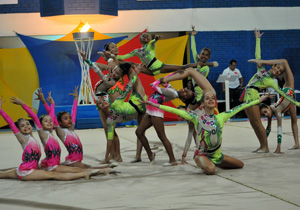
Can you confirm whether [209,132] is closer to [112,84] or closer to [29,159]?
[112,84]

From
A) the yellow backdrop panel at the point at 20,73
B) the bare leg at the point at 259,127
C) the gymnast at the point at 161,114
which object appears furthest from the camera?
the yellow backdrop panel at the point at 20,73

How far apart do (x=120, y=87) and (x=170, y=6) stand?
8.16 m

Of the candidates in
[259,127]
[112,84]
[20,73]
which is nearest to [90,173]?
[112,84]

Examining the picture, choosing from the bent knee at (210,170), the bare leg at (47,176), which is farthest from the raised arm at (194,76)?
the bare leg at (47,176)

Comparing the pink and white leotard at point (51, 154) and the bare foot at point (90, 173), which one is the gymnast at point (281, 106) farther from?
the pink and white leotard at point (51, 154)

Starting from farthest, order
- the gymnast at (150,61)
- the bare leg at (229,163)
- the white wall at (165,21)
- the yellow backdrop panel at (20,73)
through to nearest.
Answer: the white wall at (165,21) → the yellow backdrop panel at (20,73) → the gymnast at (150,61) → the bare leg at (229,163)

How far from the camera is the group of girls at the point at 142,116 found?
5.80 meters

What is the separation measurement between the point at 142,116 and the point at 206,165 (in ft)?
5.34

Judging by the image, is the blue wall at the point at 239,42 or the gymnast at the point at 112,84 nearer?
the gymnast at the point at 112,84

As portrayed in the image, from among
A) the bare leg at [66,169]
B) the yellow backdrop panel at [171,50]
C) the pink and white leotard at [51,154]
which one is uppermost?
the yellow backdrop panel at [171,50]

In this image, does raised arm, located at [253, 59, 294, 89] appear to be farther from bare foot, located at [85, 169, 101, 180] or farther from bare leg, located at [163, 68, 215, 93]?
bare foot, located at [85, 169, 101, 180]

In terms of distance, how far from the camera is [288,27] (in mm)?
15383

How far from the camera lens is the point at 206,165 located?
5.92m

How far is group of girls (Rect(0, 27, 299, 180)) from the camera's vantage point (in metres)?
5.80
